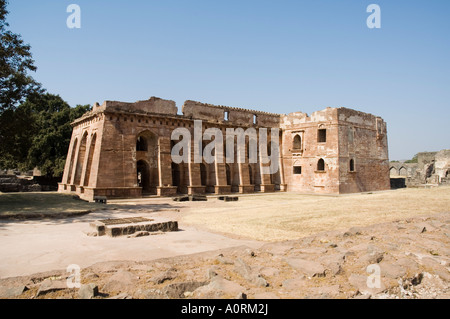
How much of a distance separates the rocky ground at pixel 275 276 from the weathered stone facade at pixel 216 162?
16.4 meters

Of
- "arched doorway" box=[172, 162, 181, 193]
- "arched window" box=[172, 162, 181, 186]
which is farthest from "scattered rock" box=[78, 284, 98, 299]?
"arched window" box=[172, 162, 181, 186]

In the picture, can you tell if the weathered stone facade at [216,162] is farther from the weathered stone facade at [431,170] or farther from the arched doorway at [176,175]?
the weathered stone facade at [431,170]

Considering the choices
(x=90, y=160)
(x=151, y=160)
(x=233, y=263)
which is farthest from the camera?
(x=151, y=160)

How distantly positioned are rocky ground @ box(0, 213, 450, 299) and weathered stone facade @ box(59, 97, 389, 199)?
1642 cm

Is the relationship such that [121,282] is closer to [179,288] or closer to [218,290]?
[179,288]

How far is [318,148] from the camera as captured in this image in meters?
27.7

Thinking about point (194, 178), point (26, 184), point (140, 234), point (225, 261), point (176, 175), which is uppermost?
point (176, 175)

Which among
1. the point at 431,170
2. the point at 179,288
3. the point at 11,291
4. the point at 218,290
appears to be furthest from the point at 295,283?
the point at 431,170

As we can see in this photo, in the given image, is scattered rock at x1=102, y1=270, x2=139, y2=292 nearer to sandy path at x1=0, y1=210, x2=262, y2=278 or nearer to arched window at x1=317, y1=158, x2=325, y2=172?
sandy path at x1=0, y1=210, x2=262, y2=278

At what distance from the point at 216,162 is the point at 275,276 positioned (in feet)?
70.2

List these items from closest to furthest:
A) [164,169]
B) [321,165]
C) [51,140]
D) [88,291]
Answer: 1. [88,291]
2. [164,169]
3. [321,165]
4. [51,140]

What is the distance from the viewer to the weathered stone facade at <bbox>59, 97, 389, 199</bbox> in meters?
21.1

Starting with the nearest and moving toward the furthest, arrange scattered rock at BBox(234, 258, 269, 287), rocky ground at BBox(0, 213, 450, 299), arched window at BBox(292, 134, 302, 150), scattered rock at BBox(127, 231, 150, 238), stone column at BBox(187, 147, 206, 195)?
rocky ground at BBox(0, 213, 450, 299) < scattered rock at BBox(234, 258, 269, 287) < scattered rock at BBox(127, 231, 150, 238) < stone column at BBox(187, 147, 206, 195) < arched window at BBox(292, 134, 302, 150)

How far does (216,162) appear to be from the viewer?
25.8 m
